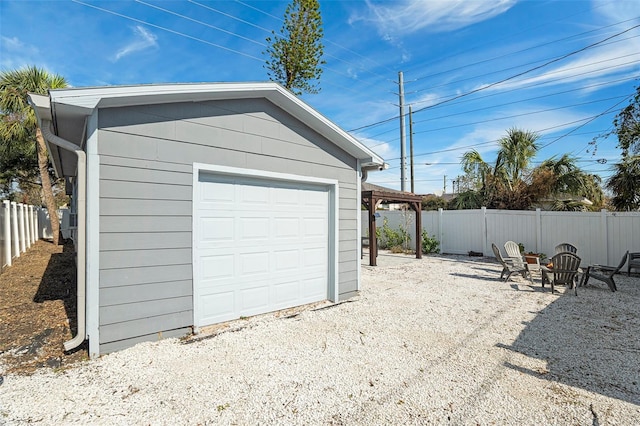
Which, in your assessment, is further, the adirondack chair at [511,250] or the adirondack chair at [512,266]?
the adirondack chair at [511,250]

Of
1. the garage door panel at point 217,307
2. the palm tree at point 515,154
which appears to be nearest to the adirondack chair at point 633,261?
the palm tree at point 515,154

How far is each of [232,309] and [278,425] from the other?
2.35m

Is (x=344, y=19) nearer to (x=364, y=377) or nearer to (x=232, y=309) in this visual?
(x=232, y=309)

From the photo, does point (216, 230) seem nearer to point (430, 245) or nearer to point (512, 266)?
point (512, 266)

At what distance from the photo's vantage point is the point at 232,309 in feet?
14.7

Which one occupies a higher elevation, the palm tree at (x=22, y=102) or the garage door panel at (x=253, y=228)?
the palm tree at (x=22, y=102)

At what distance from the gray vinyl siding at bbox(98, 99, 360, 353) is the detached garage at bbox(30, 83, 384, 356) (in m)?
0.01

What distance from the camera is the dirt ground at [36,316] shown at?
11.1 feet

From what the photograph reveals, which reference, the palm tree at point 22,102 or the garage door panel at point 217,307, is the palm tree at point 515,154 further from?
the palm tree at point 22,102

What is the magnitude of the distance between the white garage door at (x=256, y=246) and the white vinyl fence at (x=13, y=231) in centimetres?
656

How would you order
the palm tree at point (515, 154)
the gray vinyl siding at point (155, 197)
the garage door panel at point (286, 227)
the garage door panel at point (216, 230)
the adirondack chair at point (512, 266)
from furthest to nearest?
the palm tree at point (515, 154), the adirondack chair at point (512, 266), the garage door panel at point (286, 227), the garage door panel at point (216, 230), the gray vinyl siding at point (155, 197)

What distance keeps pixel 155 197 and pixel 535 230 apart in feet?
35.8

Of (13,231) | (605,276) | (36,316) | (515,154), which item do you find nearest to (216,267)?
(36,316)

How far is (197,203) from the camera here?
409cm
